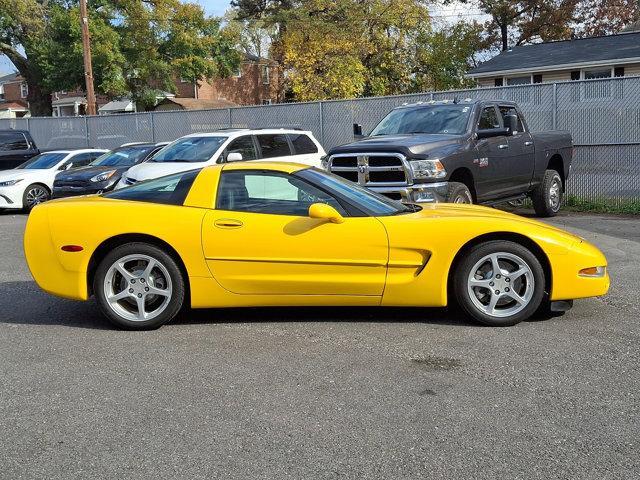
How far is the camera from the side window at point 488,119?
11.0 meters

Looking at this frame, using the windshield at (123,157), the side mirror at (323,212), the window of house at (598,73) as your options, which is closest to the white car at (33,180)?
the windshield at (123,157)

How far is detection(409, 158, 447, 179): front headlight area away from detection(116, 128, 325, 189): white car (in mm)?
3852

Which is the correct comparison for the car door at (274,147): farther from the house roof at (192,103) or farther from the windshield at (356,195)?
the house roof at (192,103)

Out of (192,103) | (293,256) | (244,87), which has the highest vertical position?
(244,87)

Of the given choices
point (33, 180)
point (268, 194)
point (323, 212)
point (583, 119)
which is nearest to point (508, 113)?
point (583, 119)

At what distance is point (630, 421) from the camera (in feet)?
12.5

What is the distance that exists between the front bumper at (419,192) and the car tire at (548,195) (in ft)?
11.9

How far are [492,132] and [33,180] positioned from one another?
10839 mm

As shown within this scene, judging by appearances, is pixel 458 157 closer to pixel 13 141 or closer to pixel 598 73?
pixel 13 141

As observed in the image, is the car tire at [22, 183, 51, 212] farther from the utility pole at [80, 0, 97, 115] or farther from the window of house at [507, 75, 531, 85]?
the window of house at [507, 75, 531, 85]

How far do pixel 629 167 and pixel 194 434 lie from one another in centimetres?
1230

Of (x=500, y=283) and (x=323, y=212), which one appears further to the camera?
(x=500, y=283)

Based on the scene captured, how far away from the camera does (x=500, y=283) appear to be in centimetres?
565

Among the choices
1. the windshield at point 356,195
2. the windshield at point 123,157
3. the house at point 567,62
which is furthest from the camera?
the house at point 567,62
